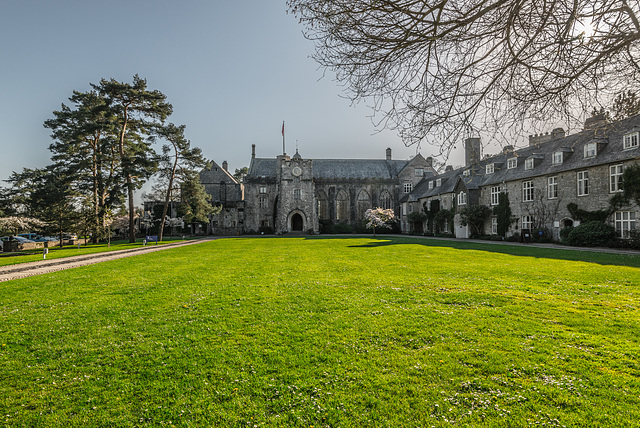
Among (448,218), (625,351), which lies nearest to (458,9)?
(625,351)

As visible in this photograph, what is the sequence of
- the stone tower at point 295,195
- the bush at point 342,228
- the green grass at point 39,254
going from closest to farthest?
the green grass at point 39,254 → the stone tower at point 295,195 → the bush at point 342,228

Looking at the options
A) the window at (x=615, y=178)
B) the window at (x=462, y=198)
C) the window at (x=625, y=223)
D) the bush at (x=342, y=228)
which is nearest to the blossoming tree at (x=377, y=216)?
the bush at (x=342, y=228)

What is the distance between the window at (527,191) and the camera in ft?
97.6

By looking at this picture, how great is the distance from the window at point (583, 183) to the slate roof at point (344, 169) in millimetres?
32320

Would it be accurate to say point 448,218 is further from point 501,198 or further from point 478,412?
point 478,412

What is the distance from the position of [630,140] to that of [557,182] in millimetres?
5785

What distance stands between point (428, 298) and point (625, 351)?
3693mm

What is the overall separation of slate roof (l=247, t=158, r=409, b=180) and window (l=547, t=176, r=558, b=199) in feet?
97.1

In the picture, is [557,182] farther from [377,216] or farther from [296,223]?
[296,223]

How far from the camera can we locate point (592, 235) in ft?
75.3

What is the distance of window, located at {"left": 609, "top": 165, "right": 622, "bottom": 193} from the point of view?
22359 mm

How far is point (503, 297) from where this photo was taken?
7.93m

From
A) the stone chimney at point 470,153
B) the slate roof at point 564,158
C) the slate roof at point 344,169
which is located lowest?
the stone chimney at point 470,153

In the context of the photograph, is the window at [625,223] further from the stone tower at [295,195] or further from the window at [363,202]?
the stone tower at [295,195]
